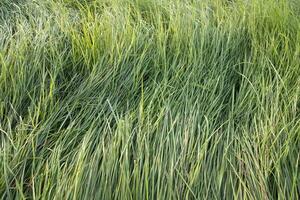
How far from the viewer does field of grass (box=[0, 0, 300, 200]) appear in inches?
41.8

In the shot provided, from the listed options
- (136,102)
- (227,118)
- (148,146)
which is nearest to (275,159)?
(227,118)

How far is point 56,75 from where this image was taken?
57.4 inches

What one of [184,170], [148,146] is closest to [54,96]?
[148,146]

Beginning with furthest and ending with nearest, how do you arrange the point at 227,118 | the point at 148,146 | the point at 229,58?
the point at 229,58 < the point at 227,118 < the point at 148,146

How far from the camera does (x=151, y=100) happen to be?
1304 mm

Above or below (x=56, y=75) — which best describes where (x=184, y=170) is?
below

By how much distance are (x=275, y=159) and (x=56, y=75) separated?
94 cm

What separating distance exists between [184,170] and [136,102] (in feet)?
1.28

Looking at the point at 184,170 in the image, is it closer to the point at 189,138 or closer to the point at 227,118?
the point at 189,138

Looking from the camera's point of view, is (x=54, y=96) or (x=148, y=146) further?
(x=54, y=96)

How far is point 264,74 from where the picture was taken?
1437mm

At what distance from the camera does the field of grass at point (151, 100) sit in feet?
3.48

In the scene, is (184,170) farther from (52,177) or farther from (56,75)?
(56,75)

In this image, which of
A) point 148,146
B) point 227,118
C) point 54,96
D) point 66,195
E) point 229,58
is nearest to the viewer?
point 66,195
